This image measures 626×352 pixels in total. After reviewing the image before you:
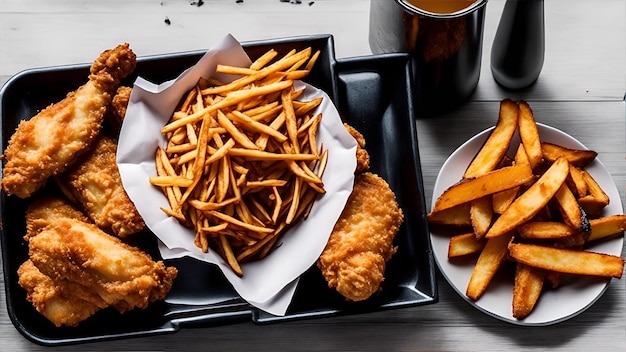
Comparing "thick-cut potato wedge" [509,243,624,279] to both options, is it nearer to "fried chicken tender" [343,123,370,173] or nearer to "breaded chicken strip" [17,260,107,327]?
"fried chicken tender" [343,123,370,173]

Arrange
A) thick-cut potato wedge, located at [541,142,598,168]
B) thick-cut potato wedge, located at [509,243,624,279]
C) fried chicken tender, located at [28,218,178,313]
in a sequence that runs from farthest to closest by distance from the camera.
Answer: thick-cut potato wedge, located at [541,142,598,168]
thick-cut potato wedge, located at [509,243,624,279]
fried chicken tender, located at [28,218,178,313]

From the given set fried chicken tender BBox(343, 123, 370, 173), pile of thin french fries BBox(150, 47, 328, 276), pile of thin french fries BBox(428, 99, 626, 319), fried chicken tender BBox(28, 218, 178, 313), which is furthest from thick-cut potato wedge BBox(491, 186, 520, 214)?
fried chicken tender BBox(28, 218, 178, 313)

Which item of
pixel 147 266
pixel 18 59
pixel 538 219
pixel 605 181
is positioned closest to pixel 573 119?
pixel 605 181

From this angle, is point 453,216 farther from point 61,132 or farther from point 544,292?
point 61,132

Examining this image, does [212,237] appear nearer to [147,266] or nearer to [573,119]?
[147,266]

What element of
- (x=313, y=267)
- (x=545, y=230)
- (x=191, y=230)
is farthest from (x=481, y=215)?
(x=191, y=230)
